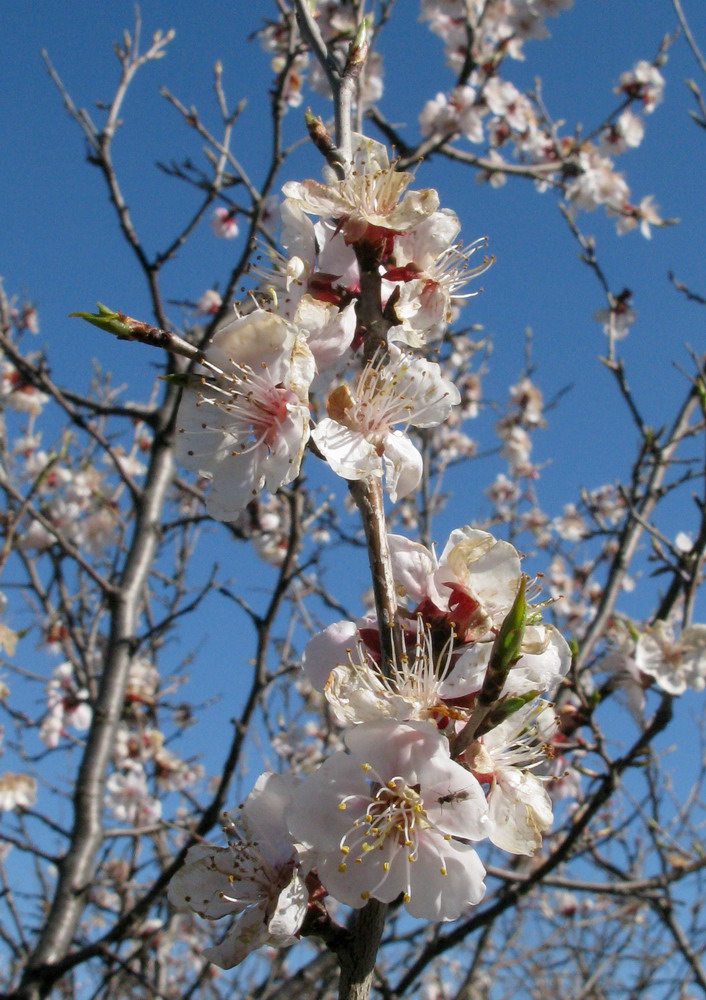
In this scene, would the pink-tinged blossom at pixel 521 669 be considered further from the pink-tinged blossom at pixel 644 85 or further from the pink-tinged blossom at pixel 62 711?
the pink-tinged blossom at pixel 644 85

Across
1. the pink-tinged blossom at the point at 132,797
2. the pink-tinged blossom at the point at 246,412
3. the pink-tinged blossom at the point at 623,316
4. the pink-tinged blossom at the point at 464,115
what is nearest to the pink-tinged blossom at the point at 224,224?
the pink-tinged blossom at the point at 464,115

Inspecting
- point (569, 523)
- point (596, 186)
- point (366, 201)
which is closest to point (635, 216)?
point (596, 186)

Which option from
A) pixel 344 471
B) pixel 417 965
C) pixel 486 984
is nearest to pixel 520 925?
pixel 486 984

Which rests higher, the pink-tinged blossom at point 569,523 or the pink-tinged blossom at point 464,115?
the pink-tinged blossom at point 464,115

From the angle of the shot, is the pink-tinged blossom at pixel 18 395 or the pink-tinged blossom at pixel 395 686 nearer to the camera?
the pink-tinged blossom at pixel 395 686

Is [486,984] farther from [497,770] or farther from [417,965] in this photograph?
[497,770]

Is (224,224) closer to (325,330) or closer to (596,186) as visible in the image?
(596,186)

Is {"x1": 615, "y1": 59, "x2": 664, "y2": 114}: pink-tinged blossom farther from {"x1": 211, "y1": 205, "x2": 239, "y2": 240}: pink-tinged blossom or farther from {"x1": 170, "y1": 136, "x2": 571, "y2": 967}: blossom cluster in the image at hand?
{"x1": 170, "y1": 136, "x2": 571, "y2": 967}: blossom cluster
